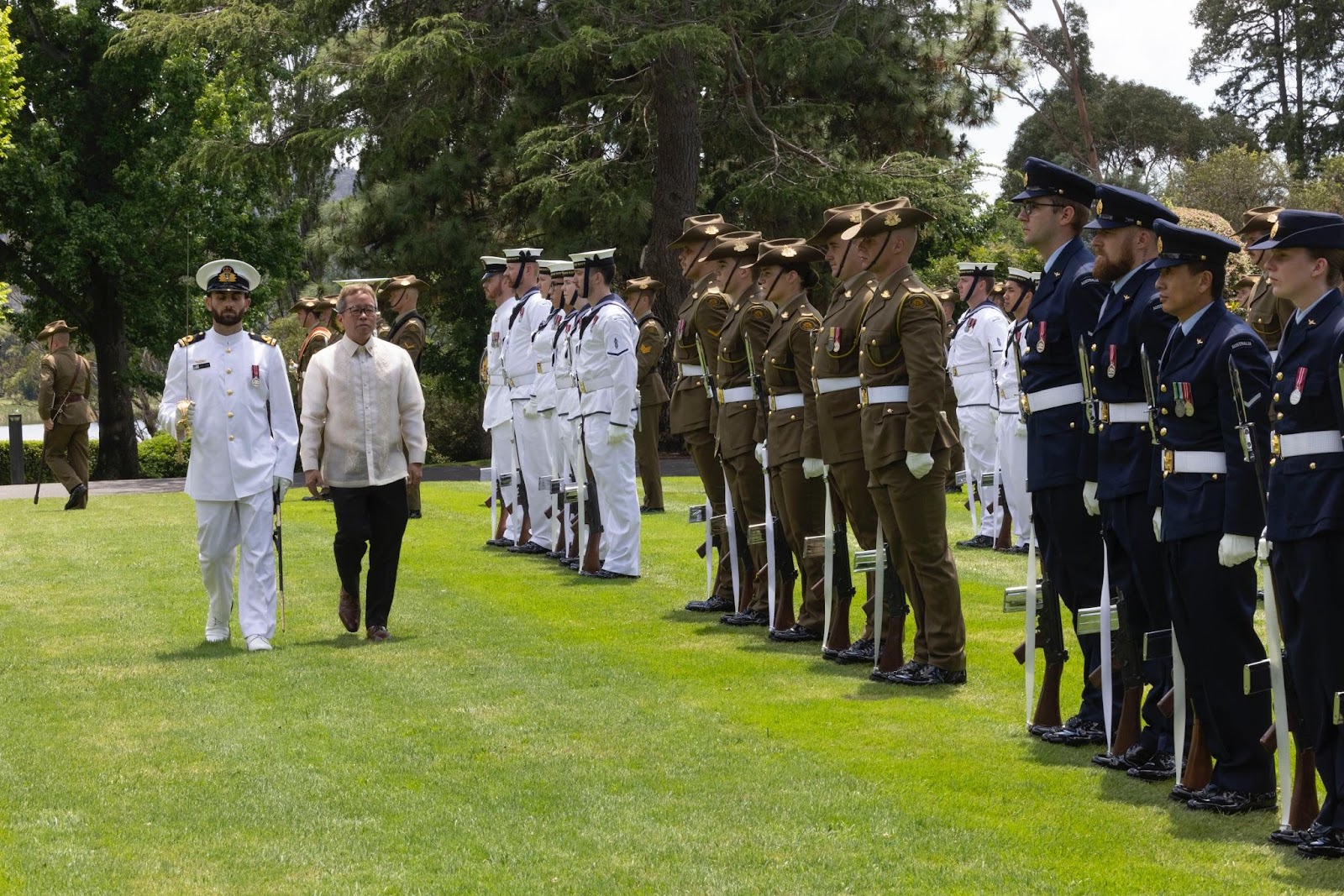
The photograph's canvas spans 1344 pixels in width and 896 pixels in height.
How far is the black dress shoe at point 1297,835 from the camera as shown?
6098 mm

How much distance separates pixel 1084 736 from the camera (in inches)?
317

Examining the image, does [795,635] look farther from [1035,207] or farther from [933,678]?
[1035,207]

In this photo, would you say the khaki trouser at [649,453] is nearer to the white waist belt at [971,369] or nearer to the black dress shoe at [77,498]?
the white waist belt at [971,369]

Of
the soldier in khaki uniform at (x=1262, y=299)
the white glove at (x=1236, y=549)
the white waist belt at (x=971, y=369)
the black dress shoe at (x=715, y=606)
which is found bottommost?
the black dress shoe at (x=715, y=606)

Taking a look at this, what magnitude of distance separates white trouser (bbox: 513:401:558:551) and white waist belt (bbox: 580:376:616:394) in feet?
6.16

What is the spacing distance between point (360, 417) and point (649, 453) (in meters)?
8.73

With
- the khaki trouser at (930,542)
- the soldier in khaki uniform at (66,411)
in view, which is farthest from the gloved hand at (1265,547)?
the soldier in khaki uniform at (66,411)

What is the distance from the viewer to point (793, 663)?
412 inches

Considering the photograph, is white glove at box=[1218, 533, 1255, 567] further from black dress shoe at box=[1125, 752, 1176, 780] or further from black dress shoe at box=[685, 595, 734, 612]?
black dress shoe at box=[685, 595, 734, 612]

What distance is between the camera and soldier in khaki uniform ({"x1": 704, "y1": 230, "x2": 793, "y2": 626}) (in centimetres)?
1149

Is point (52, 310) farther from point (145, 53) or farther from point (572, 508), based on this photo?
point (572, 508)

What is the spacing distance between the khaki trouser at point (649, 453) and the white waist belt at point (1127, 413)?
11.7m

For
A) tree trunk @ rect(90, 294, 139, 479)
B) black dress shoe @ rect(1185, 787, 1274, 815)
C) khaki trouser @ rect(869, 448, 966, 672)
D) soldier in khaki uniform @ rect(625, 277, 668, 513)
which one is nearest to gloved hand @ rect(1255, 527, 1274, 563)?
black dress shoe @ rect(1185, 787, 1274, 815)

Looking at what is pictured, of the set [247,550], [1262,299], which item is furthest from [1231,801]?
[247,550]
